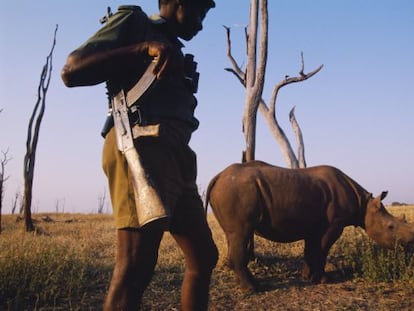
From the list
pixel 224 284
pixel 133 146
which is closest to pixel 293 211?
pixel 224 284

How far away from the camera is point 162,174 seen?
2109 millimetres

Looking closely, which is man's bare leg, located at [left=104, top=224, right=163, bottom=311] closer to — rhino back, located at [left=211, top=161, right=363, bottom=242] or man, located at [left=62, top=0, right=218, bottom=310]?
man, located at [left=62, top=0, right=218, bottom=310]

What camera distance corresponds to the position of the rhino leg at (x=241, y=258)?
522 cm

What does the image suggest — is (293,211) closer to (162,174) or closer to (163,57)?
(162,174)

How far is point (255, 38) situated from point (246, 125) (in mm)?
1880

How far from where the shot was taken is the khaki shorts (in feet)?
6.74

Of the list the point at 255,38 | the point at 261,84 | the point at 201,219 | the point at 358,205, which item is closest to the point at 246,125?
the point at 261,84

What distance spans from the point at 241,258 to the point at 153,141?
3556 millimetres

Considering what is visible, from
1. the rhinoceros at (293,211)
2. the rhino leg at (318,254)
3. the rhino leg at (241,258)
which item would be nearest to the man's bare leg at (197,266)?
the rhino leg at (241,258)

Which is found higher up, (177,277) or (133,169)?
(133,169)

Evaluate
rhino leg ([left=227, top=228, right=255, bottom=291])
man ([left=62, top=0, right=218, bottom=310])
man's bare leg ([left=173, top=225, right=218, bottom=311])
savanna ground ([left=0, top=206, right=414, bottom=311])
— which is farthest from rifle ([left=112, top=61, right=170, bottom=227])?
rhino leg ([left=227, top=228, right=255, bottom=291])

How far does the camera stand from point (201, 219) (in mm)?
2410

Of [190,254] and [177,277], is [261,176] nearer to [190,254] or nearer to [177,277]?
[177,277]

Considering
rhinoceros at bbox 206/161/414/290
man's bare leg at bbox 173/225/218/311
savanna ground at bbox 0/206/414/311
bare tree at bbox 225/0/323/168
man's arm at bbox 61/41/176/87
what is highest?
bare tree at bbox 225/0/323/168
